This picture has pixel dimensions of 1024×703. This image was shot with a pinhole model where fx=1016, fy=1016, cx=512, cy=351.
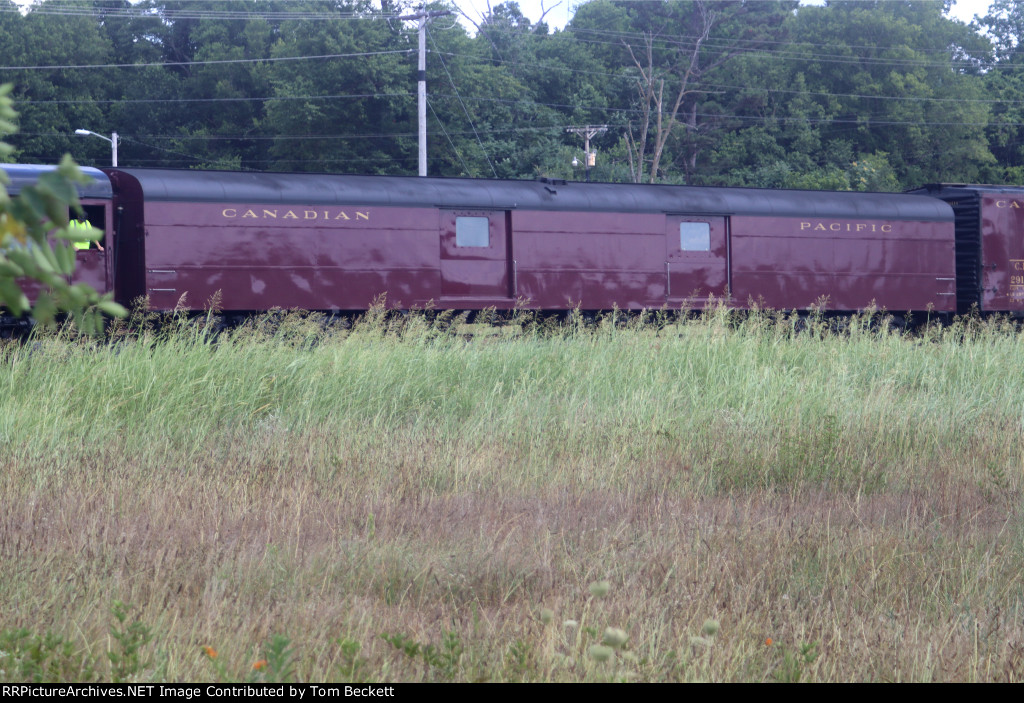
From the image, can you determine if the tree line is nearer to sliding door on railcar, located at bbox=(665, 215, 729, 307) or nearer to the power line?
the power line

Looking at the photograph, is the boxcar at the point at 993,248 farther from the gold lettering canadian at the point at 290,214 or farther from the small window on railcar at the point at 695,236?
the gold lettering canadian at the point at 290,214

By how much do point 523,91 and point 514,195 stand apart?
3514 centimetres

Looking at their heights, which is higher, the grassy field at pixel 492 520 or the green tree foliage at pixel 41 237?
the green tree foliage at pixel 41 237

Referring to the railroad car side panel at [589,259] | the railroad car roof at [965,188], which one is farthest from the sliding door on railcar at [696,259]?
the railroad car roof at [965,188]

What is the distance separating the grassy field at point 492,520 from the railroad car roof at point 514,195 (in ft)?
18.7

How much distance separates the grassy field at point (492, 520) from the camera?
3184 mm

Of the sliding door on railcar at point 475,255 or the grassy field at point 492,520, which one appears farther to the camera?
the sliding door on railcar at point 475,255

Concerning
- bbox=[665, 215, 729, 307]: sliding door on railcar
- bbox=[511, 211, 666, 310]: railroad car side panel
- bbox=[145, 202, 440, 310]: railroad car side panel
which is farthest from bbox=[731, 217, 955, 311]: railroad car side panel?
bbox=[145, 202, 440, 310]: railroad car side panel

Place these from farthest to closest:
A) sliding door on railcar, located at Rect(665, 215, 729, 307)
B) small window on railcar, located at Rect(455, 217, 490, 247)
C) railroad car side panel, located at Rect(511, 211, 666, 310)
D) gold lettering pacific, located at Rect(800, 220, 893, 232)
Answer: gold lettering pacific, located at Rect(800, 220, 893, 232)
sliding door on railcar, located at Rect(665, 215, 729, 307)
railroad car side panel, located at Rect(511, 211, 666, 310)
small window on railcar, located at Rect(455, 217, 490, 247)

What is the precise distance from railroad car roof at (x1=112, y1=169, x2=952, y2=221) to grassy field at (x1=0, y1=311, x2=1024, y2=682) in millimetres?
5692

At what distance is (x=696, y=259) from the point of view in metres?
16.8

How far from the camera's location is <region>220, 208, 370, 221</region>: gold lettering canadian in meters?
14.1

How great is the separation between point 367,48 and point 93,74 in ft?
51.1

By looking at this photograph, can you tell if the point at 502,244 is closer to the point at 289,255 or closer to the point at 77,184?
the point at 289,255
